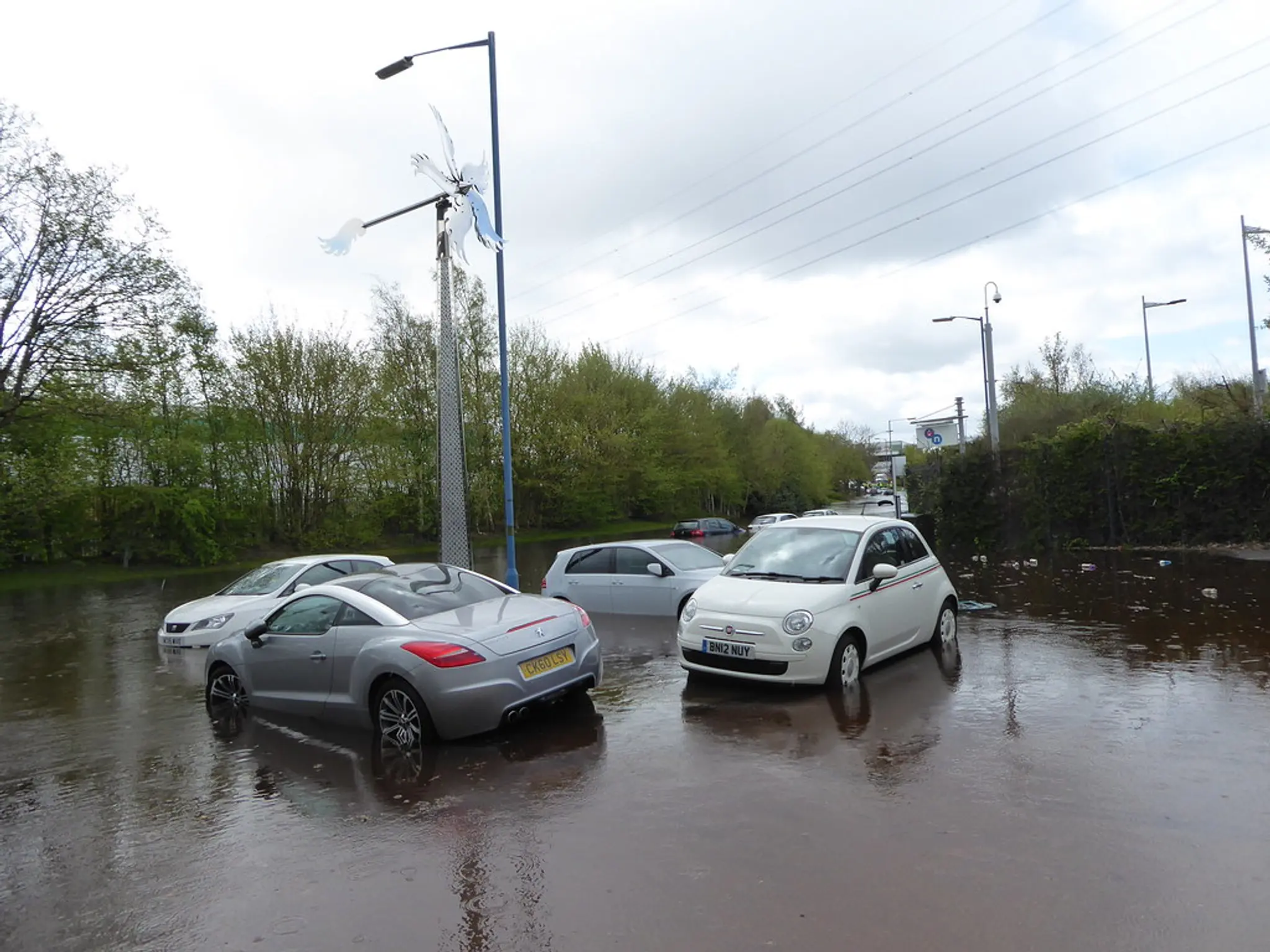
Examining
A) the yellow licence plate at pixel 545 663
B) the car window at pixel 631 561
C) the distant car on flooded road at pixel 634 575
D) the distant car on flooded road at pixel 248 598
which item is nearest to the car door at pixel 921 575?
the distant car on flooded road at pixel 634 575

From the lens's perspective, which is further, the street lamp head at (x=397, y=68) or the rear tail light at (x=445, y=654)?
the street lamp head at (x=397, y=68)

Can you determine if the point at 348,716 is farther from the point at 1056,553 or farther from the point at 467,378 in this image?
the point at 467,378

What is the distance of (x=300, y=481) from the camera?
38188 millimetres

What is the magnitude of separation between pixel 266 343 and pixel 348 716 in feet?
106

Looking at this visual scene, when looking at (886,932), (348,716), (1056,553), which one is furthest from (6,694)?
(1056,553)

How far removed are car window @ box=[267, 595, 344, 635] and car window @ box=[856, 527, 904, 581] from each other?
5.01m

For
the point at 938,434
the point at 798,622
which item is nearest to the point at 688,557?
the point at 798,622

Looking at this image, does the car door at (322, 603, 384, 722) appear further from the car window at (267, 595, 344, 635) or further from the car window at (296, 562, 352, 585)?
the car window at (296, 562, 352, 585)

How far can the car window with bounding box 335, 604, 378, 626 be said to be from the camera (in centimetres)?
763

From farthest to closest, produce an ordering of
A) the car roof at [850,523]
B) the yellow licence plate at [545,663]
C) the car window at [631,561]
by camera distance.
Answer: the car window at [631,561]
the car roof at [850,523]
the yellow licence plate at [545,663]

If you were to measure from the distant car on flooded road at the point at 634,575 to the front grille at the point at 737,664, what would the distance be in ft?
14.7

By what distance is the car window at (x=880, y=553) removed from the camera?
907cm

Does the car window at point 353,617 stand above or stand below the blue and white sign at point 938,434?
below

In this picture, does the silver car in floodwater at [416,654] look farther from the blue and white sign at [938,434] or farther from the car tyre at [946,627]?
the blue and white sign at [938,434]
